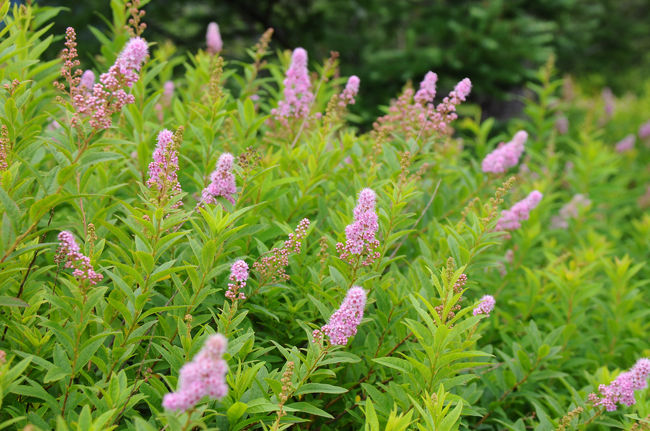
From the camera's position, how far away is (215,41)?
12.2 feet

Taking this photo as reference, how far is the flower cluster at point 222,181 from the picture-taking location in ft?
6.95

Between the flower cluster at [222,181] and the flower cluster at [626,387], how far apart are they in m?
1.91

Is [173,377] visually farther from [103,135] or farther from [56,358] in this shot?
[103,135]

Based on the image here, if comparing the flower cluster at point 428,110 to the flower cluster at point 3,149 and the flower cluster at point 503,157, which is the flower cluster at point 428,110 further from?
the flower cluster at point 3,149

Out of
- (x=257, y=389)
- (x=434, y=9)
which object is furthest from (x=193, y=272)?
(x=434, y=9)

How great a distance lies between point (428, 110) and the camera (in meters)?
3.01

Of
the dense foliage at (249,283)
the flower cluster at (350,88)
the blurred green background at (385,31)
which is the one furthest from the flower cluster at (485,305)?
the blurred green background at (385,31)

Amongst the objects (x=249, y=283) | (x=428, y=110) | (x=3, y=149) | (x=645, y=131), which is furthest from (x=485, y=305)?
(x=645, y=131)

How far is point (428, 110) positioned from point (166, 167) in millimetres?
1625

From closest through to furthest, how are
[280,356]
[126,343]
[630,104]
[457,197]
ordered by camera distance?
[126,343]
[280,356]
[457,197]
[630,104]

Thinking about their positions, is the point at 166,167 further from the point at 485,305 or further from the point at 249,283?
the point at 485,305

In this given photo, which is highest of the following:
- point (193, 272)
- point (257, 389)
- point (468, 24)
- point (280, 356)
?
point (468, 24)

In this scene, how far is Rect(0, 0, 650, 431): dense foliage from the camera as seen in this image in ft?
6.00

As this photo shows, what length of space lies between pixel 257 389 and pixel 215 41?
2.59m
